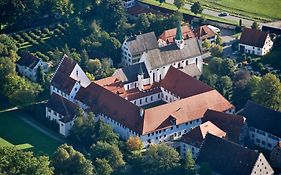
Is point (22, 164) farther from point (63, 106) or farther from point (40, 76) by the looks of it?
point (40, 76)

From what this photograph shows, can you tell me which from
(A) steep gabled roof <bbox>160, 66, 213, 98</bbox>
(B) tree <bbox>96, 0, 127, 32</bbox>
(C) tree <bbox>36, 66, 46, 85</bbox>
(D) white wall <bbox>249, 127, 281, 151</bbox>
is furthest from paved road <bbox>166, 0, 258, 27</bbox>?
(D) white wall <bbox>249, 127, 281, 151</bbox>

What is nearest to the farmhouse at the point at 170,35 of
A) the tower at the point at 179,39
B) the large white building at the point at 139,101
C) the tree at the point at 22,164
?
the tower at the point at 179,39

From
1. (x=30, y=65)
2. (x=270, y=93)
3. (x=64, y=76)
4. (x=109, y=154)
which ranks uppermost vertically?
(x=270, y=93)

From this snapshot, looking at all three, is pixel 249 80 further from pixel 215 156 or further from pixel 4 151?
pixel 4 151

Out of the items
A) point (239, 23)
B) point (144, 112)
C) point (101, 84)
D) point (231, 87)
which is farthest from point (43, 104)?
point (239, 23)

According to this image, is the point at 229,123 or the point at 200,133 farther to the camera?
the point at 229,123

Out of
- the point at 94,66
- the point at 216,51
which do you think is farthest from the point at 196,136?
the point at 216,51
